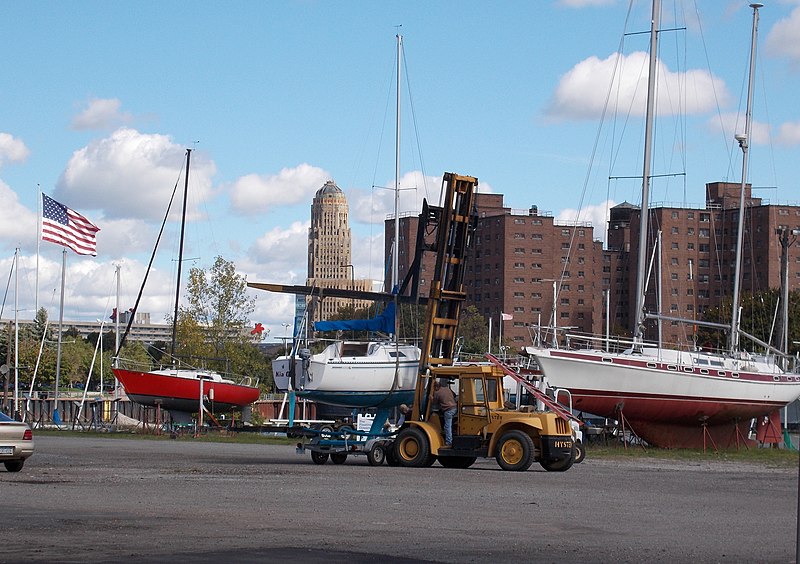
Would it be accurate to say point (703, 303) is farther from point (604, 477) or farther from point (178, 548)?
point (178, 548)

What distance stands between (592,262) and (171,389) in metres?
124

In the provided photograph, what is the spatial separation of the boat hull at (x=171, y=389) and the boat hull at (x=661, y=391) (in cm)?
1950

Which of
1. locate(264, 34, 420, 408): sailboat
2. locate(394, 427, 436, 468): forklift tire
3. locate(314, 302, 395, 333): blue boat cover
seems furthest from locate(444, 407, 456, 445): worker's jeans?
locate(314, 302, 395, 333): blue boat cover

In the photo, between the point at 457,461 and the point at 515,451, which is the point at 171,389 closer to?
the point at 457,461

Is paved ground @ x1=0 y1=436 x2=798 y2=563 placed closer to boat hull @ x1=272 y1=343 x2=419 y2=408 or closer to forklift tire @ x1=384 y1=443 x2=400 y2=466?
forklift tire @ x1=384 y1=443 x2=400 y2=466

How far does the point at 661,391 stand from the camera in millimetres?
40312

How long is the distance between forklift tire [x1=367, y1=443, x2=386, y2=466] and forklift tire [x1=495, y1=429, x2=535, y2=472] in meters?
2.98

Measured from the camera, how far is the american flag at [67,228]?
50.9 m

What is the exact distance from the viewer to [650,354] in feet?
136

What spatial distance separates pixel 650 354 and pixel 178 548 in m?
31.5

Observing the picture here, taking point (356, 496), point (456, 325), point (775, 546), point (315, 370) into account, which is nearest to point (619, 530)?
point (775, 546)

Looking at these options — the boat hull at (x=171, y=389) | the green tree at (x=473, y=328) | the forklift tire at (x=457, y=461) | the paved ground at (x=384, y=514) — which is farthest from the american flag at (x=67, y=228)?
the green tree at (x=473, y=328)

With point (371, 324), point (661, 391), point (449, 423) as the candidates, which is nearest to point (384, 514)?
point (449, 423)

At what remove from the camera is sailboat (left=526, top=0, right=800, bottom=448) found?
39719 millimetres
